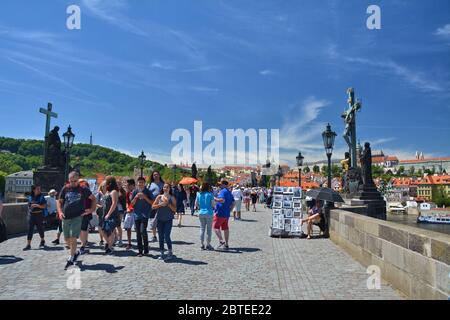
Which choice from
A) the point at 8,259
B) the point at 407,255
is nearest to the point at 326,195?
the point at 407,255

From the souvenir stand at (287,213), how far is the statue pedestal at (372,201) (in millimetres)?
9152

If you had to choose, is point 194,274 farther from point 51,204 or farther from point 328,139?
point 328,139

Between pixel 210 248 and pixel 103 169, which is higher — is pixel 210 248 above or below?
below

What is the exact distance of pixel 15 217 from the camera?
11.8m

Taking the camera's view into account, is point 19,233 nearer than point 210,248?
No

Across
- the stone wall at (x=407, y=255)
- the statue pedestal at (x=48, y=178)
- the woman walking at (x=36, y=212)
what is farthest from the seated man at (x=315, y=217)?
the statue pedestal at (x=48, y=178)


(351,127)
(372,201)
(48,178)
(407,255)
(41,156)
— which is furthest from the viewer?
(41,156)

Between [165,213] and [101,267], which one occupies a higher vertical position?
[165,213]

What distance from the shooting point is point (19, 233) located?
39.0 feet

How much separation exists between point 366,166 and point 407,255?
→ 59.6ft

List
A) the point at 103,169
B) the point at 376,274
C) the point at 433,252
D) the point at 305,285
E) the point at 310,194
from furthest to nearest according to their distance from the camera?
the point at 103,169
the point at 310,194
the point at 376,274
the point at 305,285
the point at 433,252
